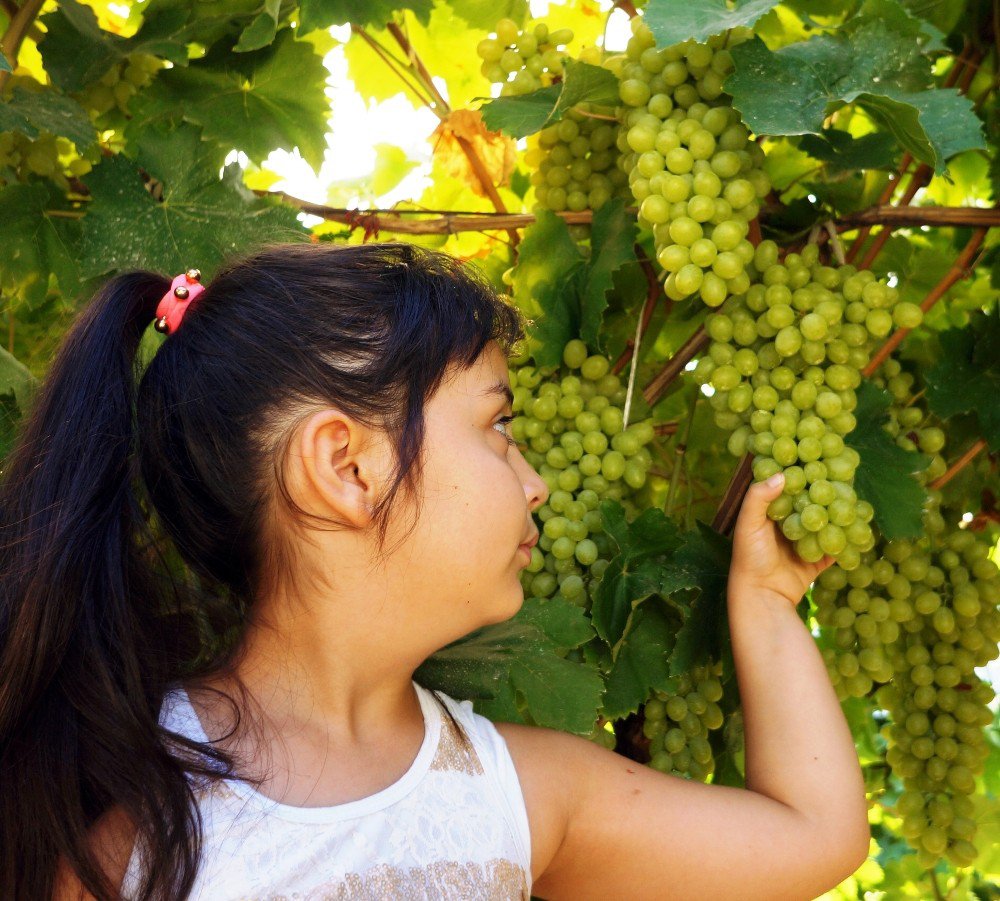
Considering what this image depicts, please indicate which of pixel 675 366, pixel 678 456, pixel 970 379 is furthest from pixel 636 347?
pixel 970 379

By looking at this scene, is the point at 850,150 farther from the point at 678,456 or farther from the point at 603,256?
the point at 678,456

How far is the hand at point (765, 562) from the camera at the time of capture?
135cm

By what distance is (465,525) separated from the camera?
A: 116 cm

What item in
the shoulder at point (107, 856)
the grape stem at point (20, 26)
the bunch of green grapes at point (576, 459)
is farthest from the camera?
the grape stem at point (20, 26)

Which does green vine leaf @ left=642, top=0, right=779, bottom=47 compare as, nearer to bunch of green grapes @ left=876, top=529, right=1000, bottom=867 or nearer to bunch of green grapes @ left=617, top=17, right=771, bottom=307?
bunch of green grapes @ left=617, top=17, right=771, bottom=307

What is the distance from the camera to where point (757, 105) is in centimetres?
118

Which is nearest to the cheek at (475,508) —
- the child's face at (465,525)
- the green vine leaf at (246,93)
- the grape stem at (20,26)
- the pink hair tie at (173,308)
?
the child's face at (465,525)

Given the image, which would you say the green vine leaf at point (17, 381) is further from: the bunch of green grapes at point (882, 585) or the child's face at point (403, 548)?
the bunch of green grapes at point (882, 585)

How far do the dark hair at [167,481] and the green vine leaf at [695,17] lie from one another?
1.10ft

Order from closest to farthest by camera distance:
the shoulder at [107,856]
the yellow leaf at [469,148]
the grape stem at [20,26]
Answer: the shoulder at [107,856], the grape stem at [20,26], the yellow leaf at [469,148]

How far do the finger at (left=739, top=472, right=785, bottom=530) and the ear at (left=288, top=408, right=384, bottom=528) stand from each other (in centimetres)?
42

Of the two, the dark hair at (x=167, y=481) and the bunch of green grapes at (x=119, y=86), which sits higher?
the bunch of green grapes at (x=119, y=86)

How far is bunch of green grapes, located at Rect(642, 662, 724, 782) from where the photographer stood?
1.48 metres

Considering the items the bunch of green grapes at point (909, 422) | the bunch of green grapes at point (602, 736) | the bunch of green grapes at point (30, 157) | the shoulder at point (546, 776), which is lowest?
the bunch of green grapes at point (602, 736)
